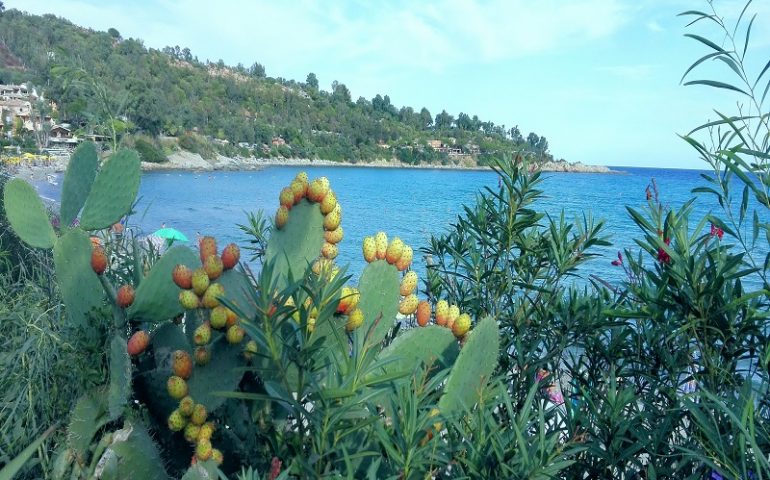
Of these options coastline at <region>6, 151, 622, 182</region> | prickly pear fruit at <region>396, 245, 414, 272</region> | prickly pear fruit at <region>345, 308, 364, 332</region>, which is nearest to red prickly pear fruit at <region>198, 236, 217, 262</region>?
prickly pear fruit at <region>345, 308, 364, 332</region>

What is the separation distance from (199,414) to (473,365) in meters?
0.72

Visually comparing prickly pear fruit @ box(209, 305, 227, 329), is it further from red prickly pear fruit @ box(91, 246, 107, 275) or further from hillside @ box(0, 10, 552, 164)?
hillside @ box(0, 10, 552, 164)

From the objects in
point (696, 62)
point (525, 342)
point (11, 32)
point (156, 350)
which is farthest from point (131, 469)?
point (11, 32)

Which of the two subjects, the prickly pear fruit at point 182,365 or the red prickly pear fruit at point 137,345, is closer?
the prickly pear fruit at point 182,365

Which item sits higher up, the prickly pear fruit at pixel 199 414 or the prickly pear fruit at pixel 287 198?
the prickly pear fruit at pixel 287 198

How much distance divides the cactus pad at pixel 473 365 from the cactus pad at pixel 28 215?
1772mm

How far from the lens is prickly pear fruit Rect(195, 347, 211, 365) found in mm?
1644

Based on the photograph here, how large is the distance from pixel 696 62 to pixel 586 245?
2.67 ft

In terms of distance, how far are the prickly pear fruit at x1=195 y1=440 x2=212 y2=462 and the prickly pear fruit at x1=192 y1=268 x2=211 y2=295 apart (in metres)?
0.38

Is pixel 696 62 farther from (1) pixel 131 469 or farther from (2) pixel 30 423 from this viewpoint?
(2) pixel 30 423

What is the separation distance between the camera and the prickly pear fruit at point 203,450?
1.60 m

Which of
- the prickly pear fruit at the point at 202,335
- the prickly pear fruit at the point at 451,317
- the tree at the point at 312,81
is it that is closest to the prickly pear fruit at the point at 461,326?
the prickly pear fruit at the point at 451,317

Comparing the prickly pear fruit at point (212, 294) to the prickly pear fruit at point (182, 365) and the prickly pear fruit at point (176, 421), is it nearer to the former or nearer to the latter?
the prickly pear fruit at point (182, 365)

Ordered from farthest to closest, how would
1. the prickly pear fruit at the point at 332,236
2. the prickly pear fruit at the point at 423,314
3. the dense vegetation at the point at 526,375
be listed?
the prickly pear fruit at the point at 332,236
the prickly pear fruit at the point at 423,314
the dense vegetation at the point at 526,375
